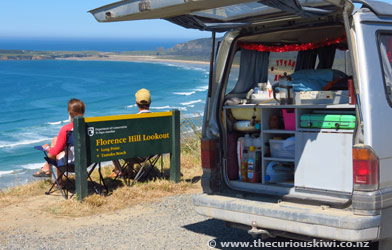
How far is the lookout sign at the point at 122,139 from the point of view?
8.06 metres

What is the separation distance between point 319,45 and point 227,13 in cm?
145

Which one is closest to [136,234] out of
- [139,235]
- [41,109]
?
[139,235]

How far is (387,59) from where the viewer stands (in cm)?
529

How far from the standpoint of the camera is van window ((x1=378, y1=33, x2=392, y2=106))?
518cm

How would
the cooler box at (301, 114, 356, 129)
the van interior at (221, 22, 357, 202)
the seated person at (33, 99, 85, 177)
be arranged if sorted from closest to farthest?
the cooler box at (301, 114, 356, 129), the van interior at (221, 22, 357, 202), the seated person at (33, 99, 85, 177)

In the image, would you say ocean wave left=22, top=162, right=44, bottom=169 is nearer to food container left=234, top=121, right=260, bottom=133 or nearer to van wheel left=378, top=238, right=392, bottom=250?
food container left=234, top=121, right=260, bottom=133

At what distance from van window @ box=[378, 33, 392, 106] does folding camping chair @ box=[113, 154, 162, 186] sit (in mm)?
4551

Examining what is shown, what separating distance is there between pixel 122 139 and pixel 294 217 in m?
3.86

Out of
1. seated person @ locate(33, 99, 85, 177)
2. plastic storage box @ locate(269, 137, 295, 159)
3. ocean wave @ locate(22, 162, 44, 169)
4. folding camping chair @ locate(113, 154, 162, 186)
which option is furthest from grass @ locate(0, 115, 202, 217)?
ocean wave @ locate(22, 162, 44, 169)

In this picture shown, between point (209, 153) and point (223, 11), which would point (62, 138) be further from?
point (223, 11)

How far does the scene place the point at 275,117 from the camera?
6305mm

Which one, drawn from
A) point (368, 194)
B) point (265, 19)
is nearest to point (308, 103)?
point (265, 19)

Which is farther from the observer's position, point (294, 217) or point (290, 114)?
point (290, 114)

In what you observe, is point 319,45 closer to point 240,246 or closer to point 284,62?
point 284,62
